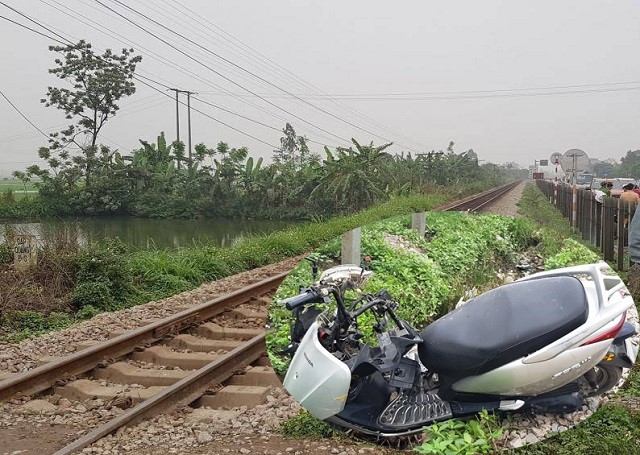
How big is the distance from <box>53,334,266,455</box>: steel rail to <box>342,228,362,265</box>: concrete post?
2.74m

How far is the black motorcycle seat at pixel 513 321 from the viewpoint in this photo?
153 cm

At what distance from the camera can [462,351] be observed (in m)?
1.58

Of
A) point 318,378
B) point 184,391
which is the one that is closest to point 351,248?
point 318,378

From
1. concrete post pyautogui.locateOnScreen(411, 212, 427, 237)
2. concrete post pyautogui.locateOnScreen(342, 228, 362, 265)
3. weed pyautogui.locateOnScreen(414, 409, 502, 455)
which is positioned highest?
concrete post pyautogui.locateOnScreen(411, 212, 427, 237)

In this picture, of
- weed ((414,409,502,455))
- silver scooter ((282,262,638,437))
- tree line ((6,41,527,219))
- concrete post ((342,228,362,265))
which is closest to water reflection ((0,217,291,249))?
tree line ((6,41,527,219))

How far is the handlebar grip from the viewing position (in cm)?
179

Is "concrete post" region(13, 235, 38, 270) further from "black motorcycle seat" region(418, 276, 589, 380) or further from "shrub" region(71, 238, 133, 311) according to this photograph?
"black motorcycle seat" region(418, 276, 589, 380)

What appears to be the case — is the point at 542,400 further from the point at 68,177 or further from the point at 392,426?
the point at 68,177

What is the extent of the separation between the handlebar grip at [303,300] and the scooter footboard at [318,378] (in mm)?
87

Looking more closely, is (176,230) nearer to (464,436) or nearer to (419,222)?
(419,222)

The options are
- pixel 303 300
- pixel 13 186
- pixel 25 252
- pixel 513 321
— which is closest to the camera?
pixel 513 321

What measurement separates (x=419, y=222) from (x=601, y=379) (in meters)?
0.86

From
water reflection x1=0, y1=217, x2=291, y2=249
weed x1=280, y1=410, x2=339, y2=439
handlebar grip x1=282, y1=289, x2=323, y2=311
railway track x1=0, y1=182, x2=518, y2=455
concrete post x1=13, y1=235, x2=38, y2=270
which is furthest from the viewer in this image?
water reflection x1=0, y1=217, x2=291, y2=249

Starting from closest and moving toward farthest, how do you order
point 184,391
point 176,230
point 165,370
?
point 184,391, point 165,370, point 176,230
